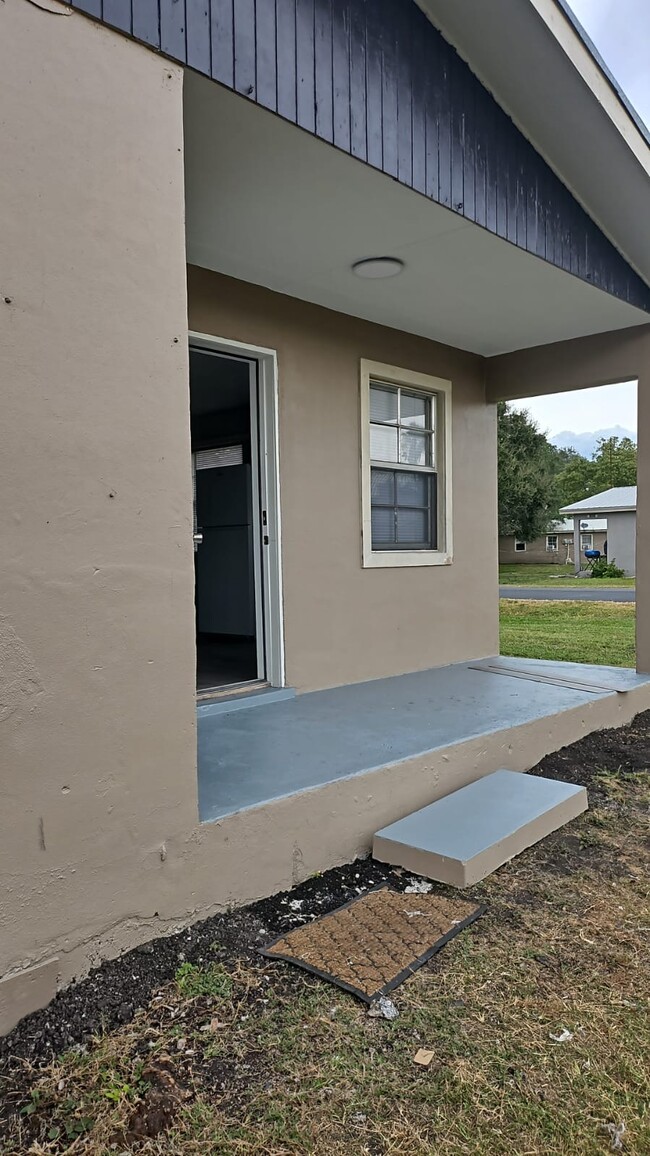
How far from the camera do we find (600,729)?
4.93m

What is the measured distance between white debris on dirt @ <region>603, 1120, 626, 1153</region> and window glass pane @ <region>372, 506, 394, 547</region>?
413cm

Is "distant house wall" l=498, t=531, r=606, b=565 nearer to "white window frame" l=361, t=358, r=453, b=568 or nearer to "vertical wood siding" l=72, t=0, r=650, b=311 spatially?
"white window frame" l=361, t=358, r=453, b=568

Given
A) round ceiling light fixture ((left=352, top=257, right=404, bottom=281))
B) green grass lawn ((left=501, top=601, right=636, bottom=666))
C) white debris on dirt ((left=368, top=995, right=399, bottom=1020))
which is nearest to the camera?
white debris on dirt ((left=368, top=995, right=399, bottom=1020))

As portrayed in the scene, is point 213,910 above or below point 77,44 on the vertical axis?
below

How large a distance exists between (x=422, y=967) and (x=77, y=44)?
2.99 m

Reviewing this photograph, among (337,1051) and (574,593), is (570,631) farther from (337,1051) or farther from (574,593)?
(337,1051)

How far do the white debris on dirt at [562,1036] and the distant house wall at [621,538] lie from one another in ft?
92.6

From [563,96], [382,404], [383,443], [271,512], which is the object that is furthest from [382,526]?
[563,96]

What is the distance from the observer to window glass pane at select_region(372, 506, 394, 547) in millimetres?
5546

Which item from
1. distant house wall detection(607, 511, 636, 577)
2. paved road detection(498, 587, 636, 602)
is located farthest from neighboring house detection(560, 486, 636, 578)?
paved road detection(498, 587, 636, 602)

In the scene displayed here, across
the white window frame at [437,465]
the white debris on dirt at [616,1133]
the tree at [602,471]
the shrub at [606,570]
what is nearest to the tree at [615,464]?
the tree at [602,471]

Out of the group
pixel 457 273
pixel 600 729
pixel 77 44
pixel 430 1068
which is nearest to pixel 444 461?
pixel 457 273

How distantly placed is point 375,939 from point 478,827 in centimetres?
81

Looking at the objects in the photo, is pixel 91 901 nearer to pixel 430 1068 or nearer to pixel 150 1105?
pixel 150 1105
